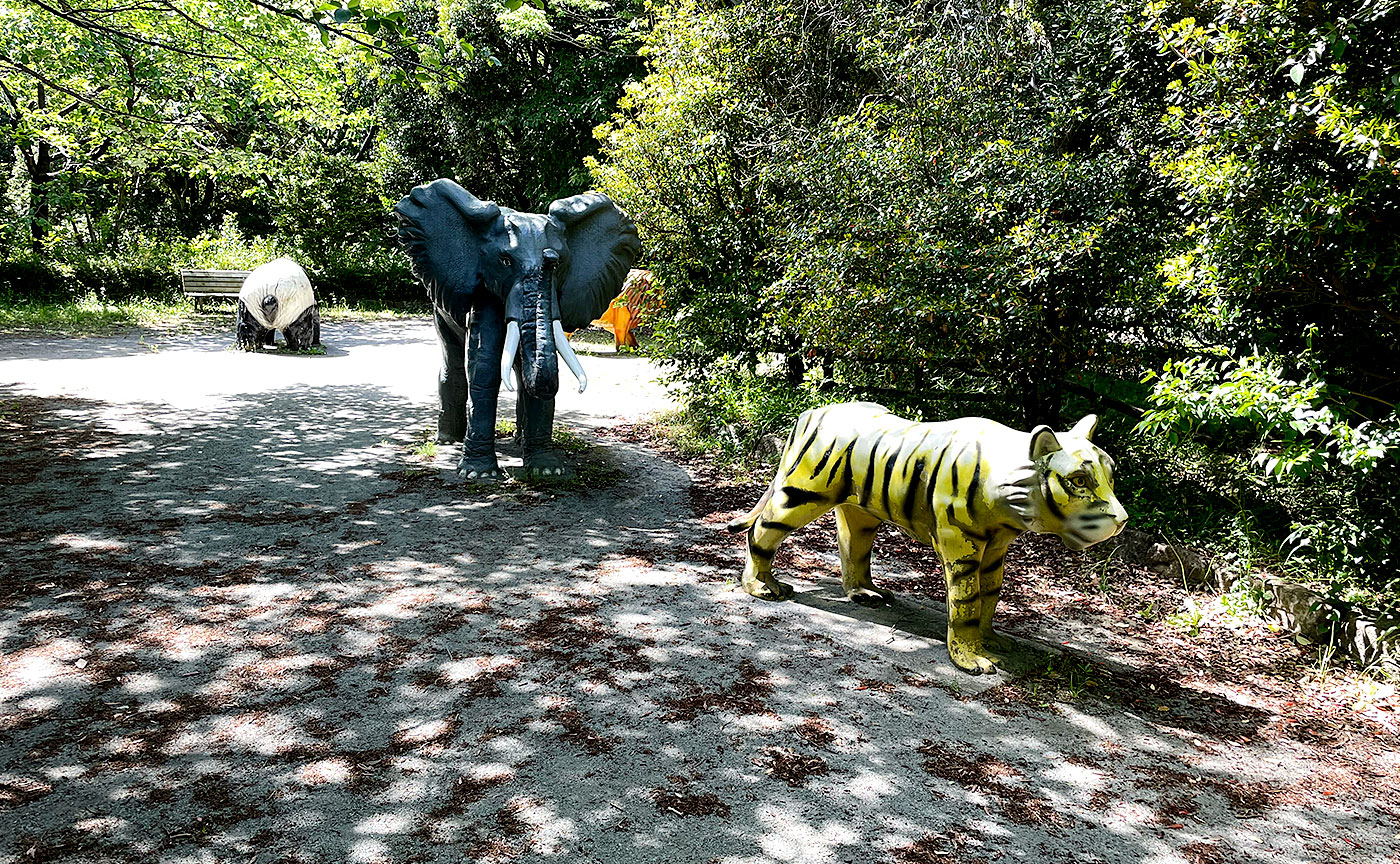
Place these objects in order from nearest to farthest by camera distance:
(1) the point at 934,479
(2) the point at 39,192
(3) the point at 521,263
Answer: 1. (1) the point at 934,479
2. (3) the point at 521,263
3. (2) the point at 39,192

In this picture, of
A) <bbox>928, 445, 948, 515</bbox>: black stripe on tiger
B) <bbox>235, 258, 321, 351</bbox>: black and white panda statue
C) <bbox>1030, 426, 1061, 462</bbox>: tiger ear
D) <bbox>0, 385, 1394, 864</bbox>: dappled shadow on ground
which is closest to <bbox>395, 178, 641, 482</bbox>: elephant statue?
<bbox>0, 385, 1394, 864</bbox>: dappled shadow on ground

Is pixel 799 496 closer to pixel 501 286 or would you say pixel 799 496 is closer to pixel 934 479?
pixel 934 479

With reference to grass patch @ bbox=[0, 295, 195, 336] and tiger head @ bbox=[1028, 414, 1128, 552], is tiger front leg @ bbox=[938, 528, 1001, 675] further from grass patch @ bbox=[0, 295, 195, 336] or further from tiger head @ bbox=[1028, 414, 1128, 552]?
grass patch @ bbox=[0, 295, 195, 336]

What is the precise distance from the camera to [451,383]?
8.80 meters

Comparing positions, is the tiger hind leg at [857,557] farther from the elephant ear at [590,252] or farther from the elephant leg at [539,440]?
the elephant ear at [590,252]

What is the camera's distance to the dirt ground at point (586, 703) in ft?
10.9

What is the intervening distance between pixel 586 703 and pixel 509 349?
12.6 feet

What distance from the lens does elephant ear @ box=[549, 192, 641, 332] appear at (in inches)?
317

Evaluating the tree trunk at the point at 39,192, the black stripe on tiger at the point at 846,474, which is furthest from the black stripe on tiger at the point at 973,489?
the tree trunk at the point at 39,192

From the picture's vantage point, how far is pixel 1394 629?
478cm

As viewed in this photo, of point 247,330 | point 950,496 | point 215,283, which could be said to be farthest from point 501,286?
point 215,283

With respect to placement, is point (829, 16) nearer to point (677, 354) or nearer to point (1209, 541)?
point (677, 354)

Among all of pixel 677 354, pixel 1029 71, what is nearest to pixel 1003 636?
pixel 1029 71

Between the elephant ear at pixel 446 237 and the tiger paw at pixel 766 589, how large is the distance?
374cm
